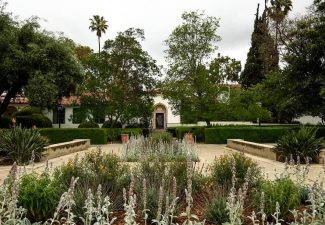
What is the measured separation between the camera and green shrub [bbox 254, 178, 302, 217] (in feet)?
17.4

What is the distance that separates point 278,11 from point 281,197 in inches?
1424

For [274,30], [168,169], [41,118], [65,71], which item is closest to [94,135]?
[65,71]

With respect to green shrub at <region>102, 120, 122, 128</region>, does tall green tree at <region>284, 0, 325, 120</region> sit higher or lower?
higher

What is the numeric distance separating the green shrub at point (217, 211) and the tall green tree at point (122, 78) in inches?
1102

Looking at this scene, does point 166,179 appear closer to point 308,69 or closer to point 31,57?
point 308,69

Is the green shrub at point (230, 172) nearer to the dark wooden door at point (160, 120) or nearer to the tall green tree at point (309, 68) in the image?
the tall green tree at point (309, 68)

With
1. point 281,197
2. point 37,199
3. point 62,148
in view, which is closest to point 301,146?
point 281,197

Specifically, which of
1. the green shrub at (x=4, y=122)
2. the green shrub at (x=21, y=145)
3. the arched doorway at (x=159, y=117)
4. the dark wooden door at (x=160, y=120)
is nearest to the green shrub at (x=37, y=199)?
the green shrub at (x=21, y=145)

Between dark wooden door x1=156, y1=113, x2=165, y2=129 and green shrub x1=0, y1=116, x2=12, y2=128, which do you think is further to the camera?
dark wooden door x1=156, y1=113, x2=165, y2=129

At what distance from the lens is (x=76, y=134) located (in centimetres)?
2786

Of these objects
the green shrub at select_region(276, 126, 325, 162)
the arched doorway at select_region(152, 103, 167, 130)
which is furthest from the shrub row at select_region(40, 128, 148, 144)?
the arched doorway at select_region(152, 103, 167, 130)

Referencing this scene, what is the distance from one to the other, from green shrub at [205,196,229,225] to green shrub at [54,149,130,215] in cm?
135

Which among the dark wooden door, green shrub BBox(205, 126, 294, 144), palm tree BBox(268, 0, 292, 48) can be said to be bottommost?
green shrub BBox(205, 126, 294, 144)

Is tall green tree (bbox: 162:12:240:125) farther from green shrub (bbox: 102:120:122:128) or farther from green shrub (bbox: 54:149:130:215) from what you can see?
green shrub (bbox: 54:149:130:215)
